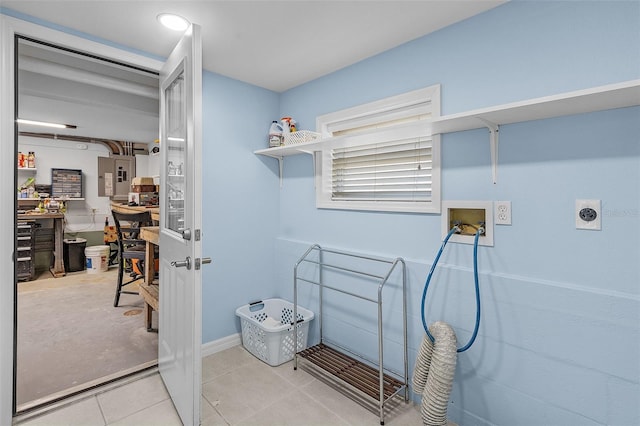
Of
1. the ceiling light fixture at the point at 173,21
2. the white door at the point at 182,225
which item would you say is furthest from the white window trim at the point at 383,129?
the ceiling light fixture at the point at 173,21

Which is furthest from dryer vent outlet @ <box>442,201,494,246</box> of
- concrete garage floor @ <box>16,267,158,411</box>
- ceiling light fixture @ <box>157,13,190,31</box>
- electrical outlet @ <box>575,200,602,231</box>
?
A: concrete garage floor @ <box>16,267,158,411</box>

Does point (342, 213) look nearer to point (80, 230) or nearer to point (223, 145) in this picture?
point (223, 145)

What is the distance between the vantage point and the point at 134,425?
173cm

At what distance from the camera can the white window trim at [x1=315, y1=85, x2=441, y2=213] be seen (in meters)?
1.86

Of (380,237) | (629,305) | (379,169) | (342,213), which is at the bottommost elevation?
(629,305)

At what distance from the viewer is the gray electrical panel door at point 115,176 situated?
5758mm

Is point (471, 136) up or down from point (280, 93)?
down

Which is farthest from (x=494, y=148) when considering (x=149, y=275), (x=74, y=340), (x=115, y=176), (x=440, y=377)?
(x=115, y=176)

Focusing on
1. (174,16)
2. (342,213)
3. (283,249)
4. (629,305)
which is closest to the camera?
(629,305)

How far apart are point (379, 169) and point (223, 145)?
120 centimetres

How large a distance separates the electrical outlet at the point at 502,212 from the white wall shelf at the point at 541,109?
12cm

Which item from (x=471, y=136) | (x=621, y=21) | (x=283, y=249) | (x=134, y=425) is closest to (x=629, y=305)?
(x=471, y=136)

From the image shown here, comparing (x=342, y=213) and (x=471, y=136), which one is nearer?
(x=471, y=136)

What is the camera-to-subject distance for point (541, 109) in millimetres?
1349
